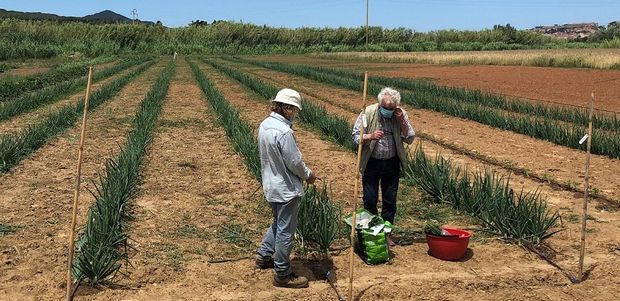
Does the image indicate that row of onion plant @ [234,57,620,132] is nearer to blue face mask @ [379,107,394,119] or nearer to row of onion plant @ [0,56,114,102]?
blue face mask @ [379,107,394,119]

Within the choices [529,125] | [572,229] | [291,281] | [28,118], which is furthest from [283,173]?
[28,118]

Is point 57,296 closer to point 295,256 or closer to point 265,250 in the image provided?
point 265,250

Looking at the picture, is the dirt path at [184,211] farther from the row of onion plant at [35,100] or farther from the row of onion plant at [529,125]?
the row of onion plant at [529,125]

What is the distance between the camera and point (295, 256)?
14.7ft

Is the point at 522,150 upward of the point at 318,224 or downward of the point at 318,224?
downward

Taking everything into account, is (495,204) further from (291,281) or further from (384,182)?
(291,281)

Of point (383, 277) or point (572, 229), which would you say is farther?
point (572, 229)

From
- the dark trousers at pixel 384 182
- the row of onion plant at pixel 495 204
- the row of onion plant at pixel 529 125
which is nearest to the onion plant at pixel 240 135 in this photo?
the row of onion plant at pixel 495 204

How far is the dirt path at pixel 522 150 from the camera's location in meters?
7.06

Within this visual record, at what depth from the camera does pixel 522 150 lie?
8.77m

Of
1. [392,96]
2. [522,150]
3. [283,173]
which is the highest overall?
[392,96]

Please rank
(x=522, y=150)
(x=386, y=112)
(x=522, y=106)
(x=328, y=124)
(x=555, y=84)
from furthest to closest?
(x=555, y=84) → (x=522, y=106) → (x=328, y=124) → (x=522, y=150) → (x=386, y=112)

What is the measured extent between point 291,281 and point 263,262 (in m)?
0.37

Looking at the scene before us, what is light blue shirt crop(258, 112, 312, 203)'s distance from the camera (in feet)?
11.8
